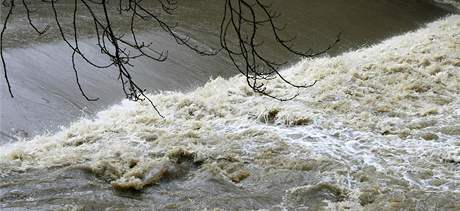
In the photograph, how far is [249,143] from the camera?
6.67 metres

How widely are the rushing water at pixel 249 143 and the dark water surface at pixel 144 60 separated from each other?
0.16ft

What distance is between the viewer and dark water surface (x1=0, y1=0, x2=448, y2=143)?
7.68 metres

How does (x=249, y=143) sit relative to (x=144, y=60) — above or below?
below

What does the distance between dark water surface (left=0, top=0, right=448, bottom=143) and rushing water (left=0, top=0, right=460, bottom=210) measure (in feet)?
0.16

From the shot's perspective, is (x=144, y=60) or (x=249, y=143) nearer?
(x=249, y=143)

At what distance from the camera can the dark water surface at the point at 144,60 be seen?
7676 millimetres

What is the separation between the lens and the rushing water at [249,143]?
→ 5441 mm

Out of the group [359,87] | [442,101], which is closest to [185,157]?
[359,87]

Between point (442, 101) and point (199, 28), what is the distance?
221 inches

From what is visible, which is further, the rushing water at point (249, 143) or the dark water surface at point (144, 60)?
the dark water surface at point (144, 60)

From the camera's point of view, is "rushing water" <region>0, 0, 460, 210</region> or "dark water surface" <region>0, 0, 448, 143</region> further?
"dark water surface" <region>0, 0, 448, 143</region>

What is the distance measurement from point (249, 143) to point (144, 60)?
149 inches

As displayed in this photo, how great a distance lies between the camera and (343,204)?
17.3 ft

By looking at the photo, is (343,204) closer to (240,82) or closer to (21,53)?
(240,82)
